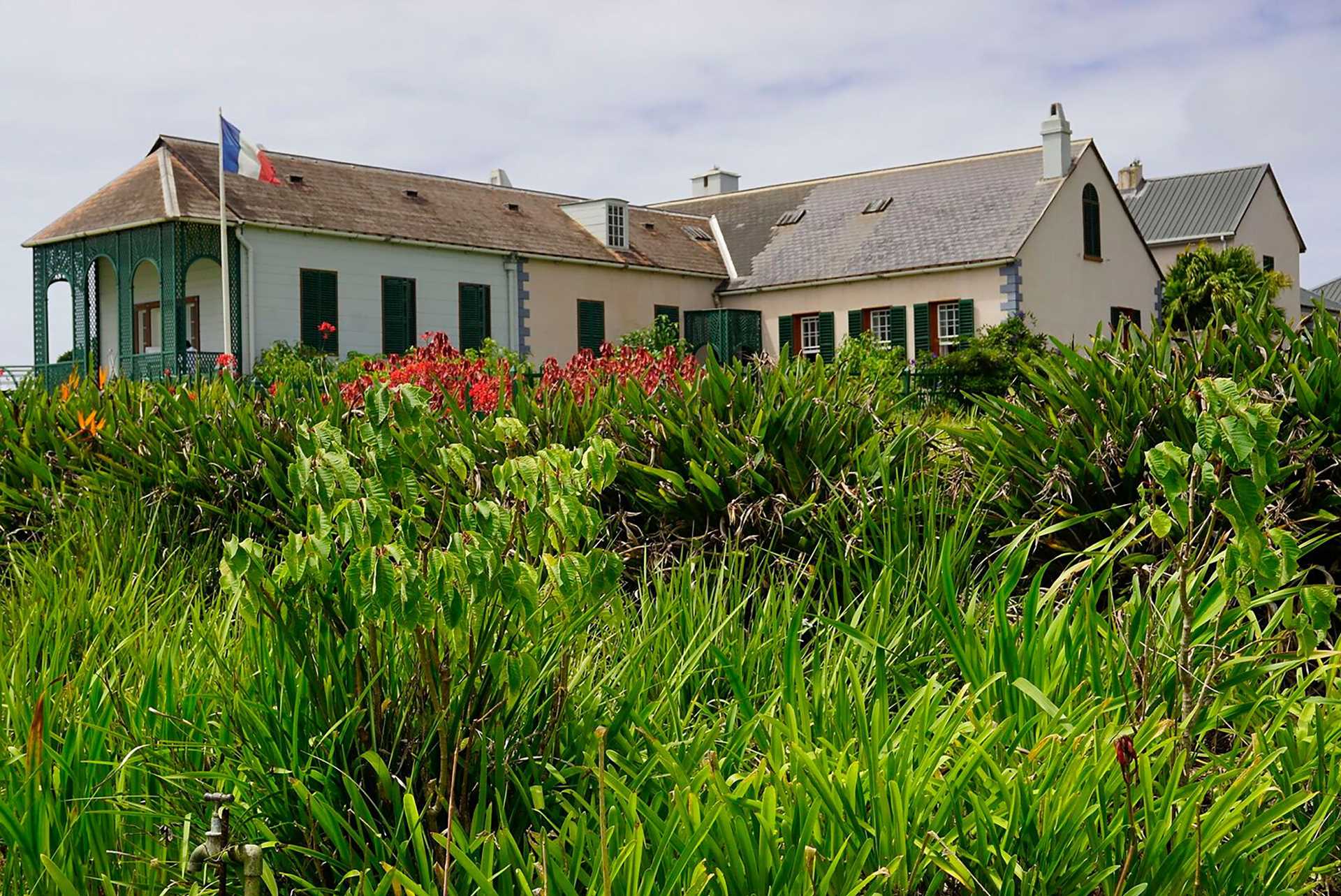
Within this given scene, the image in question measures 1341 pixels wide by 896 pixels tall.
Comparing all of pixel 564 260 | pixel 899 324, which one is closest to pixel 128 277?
pixel 564 260

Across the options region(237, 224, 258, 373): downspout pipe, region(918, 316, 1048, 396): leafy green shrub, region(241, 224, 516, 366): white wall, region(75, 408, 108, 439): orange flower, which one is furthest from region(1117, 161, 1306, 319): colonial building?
region(75, 408, 108, 439): orange flower

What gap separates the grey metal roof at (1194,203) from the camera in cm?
4453

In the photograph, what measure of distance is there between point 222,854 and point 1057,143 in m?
30.9

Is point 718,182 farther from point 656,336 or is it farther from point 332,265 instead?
point 332,265

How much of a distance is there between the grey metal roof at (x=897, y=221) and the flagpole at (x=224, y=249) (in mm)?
13262

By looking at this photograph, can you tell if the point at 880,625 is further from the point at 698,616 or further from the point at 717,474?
the point at 717,474

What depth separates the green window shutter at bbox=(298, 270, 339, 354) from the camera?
26.1 meters

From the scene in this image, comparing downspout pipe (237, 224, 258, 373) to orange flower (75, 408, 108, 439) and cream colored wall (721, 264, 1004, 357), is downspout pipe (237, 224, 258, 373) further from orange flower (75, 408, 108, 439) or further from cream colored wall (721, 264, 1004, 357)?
orange flower (75, 408, 108, 439)

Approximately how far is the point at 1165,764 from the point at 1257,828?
0.40m

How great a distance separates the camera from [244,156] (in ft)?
76.4

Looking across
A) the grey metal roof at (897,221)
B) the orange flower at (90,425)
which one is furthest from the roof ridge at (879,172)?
the orange flower at (90,425)

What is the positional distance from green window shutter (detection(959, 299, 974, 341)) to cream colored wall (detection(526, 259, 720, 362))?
683cm

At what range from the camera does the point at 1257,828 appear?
2.35 m

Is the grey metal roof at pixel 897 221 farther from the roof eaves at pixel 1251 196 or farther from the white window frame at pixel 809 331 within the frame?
the roof eaves at pixel 1251 196
